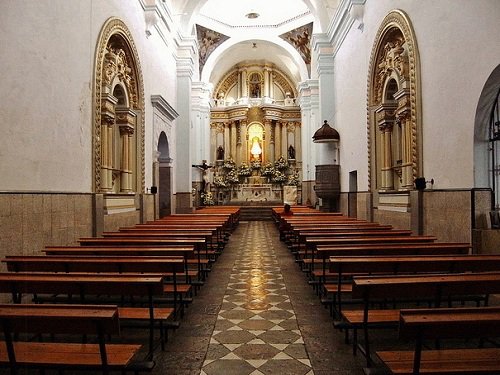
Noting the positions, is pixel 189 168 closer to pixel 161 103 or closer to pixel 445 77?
pixel 161 103

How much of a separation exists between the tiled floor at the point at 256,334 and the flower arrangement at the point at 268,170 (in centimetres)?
2107

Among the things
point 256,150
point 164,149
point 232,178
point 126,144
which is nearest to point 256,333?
point 126,144

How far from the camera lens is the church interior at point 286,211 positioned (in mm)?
4199

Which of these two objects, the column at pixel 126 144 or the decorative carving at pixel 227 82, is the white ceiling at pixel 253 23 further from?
the column at pixel 126 144

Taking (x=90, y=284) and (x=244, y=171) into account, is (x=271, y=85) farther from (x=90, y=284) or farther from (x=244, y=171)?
(x=90, y=284)

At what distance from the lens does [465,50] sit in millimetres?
6637

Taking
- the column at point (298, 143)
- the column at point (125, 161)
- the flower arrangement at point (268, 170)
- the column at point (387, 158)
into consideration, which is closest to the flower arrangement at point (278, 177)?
the flower arrangement at point (268, 170)

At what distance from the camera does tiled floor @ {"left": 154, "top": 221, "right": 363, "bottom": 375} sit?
11.2 feet

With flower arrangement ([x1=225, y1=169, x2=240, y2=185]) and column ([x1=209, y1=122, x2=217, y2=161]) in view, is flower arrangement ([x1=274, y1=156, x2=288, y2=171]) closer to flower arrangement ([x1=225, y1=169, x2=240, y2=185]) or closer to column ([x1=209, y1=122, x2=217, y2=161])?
flower arrangement ([x1=225, y1=169, x2=240, y2=185])

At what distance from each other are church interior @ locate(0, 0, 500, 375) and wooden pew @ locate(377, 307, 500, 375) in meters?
0.08

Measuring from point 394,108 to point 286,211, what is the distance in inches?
153

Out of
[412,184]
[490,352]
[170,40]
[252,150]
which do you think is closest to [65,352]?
[490,352]

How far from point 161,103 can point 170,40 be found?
3.27 meters

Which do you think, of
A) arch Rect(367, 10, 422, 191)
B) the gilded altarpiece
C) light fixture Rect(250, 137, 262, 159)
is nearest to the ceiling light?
the gilded altarpiece
